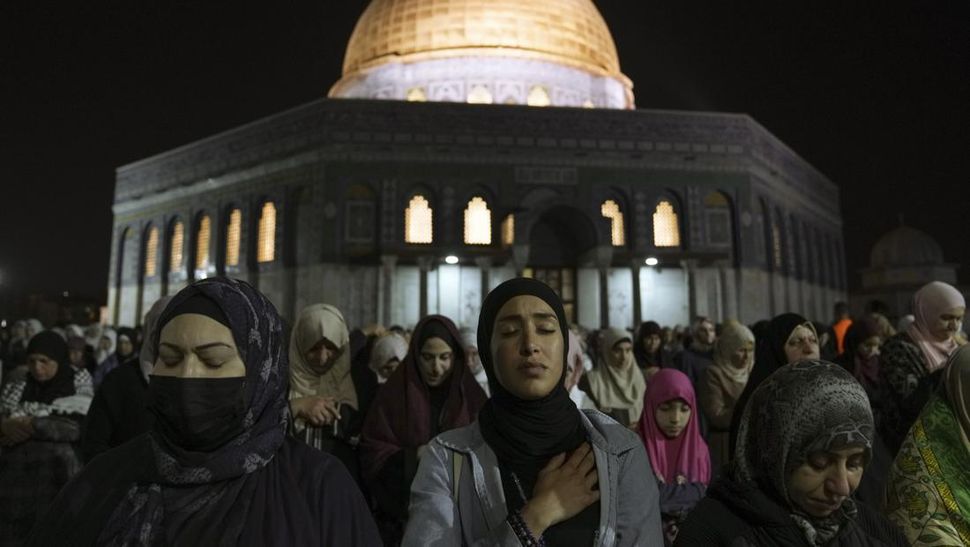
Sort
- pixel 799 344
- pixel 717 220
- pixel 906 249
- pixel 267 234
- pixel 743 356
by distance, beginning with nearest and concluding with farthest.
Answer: pixel 799 344
pixel 743 356
pixel 717 220
pixel 267 234
pixel 906 249

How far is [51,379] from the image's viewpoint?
4.44 metres

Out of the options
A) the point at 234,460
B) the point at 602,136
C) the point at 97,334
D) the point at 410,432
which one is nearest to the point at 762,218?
the point at 602,136

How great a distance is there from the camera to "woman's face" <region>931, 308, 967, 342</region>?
4438 mm

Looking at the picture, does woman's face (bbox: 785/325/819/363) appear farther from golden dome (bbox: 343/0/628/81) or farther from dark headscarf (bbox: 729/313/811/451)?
golden dome (bbox: 343/0/628/81)

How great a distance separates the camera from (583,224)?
23000 millimetres

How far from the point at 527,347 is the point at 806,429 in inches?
31.3

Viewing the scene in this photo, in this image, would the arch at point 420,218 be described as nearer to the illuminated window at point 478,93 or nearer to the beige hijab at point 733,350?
the illuminated window at point 478,93

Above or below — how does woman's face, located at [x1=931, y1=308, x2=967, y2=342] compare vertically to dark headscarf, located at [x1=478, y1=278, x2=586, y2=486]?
above

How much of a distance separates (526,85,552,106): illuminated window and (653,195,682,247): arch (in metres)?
6.30

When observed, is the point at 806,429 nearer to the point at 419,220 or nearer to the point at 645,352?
the point at 645,352

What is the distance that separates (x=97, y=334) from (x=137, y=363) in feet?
A: 31.6

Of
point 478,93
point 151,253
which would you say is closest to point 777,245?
point 478,93

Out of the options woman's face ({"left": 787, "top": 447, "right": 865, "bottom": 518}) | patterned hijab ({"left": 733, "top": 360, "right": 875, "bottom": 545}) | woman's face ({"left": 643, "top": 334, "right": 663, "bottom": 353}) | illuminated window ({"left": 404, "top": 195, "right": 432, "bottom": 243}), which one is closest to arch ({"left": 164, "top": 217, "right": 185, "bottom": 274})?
illuminated window ({"left": 404, "top": 195, "right": 432, "bottom": 243})

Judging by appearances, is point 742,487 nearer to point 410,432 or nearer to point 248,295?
point 248,295
